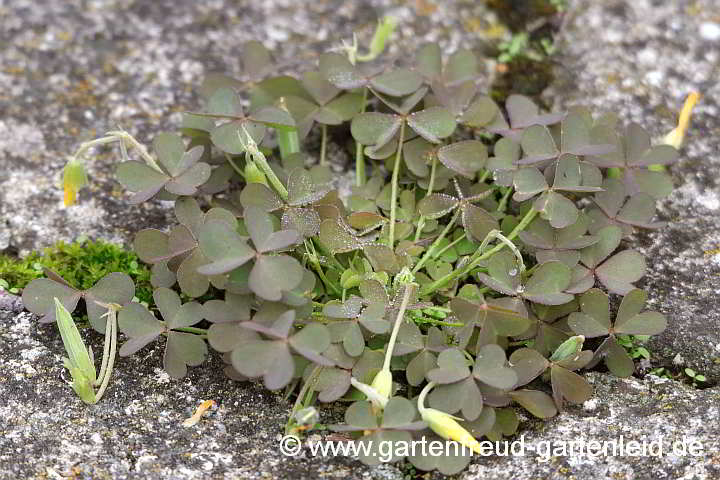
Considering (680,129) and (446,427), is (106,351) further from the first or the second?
(680,129)

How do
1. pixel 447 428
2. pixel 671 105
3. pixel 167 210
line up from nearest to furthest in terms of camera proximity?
pixel 447 428 < pixel 167 210 < pixel 671 105

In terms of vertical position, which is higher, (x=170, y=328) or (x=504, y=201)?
(x=504, y=201)

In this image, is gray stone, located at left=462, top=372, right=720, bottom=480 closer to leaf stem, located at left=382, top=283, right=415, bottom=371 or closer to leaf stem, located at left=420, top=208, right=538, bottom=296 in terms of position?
leaf stem, located at left=382, top=283, right=415, bottom=371

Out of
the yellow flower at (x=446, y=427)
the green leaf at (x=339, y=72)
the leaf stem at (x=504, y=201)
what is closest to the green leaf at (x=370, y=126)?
the green leaf at (x=339, y=72)

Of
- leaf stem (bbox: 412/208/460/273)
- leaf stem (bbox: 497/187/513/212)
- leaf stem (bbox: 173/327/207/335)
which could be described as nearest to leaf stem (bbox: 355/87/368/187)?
leaf stem (bbox: 412/208/460/273)

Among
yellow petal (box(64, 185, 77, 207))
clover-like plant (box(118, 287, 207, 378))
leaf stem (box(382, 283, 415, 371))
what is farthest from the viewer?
yellow petal (box(64, 185, 77, 207))

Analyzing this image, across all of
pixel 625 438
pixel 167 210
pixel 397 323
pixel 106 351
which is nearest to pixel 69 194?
pixel 167 210

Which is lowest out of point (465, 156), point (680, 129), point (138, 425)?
point (138, 425)

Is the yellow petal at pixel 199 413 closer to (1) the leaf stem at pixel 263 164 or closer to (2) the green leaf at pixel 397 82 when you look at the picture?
(1) the leaf stem at pixel 263 164
